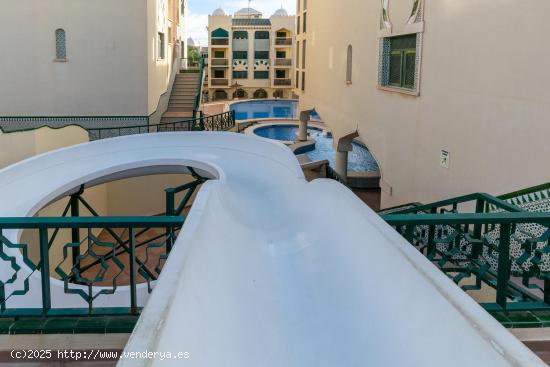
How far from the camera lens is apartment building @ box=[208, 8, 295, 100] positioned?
153 feet

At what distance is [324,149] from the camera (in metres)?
25.9

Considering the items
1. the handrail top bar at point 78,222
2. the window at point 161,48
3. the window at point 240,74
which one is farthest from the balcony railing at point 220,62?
the handrail top bar at point 78,222

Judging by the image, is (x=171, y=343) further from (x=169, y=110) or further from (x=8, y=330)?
(x=169, y=110)

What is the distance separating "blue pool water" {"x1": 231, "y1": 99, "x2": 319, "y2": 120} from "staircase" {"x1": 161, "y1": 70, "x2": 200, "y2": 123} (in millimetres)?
14840

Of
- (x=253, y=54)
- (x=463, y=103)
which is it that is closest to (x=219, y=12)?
(x=253, y=54)

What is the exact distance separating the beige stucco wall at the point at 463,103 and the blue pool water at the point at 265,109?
84.1 feet

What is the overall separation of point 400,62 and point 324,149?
14922 mm

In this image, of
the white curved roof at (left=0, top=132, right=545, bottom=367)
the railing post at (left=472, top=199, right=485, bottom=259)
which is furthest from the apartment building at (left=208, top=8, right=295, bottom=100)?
the white curved roof at (left=0, top=132, right=545, bottom=367)

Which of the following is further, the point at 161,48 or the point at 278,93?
the point at 278,93

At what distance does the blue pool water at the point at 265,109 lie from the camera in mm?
39500

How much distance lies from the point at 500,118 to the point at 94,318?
19.0 feet

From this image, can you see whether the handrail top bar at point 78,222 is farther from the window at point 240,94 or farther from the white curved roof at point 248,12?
the white curved roof at point 248,12

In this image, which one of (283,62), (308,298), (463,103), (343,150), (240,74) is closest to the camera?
(308,298)

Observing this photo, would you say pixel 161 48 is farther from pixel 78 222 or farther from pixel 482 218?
pixel 482 218
